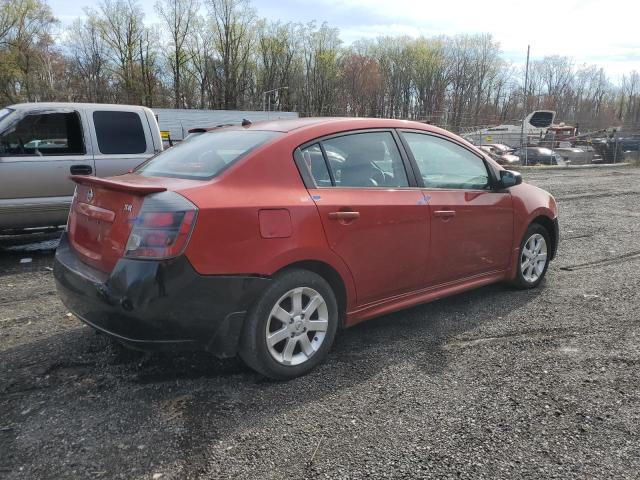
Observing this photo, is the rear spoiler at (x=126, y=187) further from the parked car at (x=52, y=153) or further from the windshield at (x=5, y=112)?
the windshield at (x=5, y=112)

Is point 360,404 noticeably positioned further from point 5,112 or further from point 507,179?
point 5,112

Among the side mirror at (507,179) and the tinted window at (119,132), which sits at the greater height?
the tinted window at (119,132)

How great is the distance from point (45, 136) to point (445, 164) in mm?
5046

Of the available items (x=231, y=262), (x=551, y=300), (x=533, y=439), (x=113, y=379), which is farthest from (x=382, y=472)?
(x=551, y=300)

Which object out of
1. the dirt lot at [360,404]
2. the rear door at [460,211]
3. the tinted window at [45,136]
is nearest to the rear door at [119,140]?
the tinted window at [45,136]

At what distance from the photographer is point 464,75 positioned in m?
81.9

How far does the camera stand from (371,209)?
356cm

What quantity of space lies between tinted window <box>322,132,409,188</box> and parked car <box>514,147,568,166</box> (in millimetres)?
26639

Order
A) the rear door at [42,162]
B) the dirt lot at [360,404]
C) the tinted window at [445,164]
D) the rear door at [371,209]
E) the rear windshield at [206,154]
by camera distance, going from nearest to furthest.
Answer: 1. the dirt lot at [360,404]
2. the rear windshield at [206,154]
3. the rear door at [371,209]
4. the tinted window at [445,164]
5. the rear door at [42,162]

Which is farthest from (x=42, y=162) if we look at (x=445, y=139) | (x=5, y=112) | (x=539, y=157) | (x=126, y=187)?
(x=539, y=157)

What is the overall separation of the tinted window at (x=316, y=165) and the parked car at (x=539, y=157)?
2726 cm

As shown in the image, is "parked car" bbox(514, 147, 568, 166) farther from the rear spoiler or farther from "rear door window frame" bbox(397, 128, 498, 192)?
the rear spoiler

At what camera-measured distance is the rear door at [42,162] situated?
6223 millimetres

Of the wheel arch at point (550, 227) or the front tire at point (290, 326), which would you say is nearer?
the front tire at point (290, 326)
